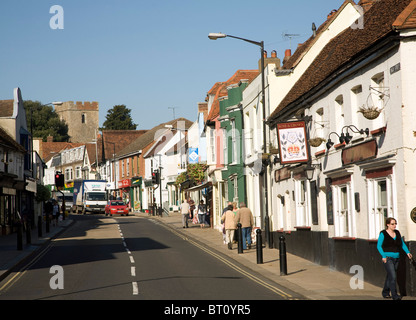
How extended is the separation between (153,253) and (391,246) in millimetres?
12982

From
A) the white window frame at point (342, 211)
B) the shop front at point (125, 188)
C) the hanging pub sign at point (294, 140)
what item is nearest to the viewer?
the white window frame at point (342, 211)

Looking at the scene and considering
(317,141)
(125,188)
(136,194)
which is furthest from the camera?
(125,188)

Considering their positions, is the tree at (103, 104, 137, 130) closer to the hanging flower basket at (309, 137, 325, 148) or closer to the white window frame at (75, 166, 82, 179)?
the white window frame at (75, 166, 82, 179)

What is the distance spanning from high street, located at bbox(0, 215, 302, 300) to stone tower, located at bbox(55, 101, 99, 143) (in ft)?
345

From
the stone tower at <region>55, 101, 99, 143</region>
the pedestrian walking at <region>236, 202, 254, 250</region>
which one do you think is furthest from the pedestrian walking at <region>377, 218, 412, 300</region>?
the stone tower at <region>55, 101, 99, 143</region>

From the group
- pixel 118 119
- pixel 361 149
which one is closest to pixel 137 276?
pixel 361 149

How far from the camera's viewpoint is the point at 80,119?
133375 mm

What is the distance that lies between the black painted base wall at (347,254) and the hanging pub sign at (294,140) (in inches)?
103

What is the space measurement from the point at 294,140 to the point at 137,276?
7.19m

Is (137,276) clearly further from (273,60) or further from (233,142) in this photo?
(233,142)

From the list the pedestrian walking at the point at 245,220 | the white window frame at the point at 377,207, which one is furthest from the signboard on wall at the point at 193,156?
the white window frame at the point at 377,207

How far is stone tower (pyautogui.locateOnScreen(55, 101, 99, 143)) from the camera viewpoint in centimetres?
13238

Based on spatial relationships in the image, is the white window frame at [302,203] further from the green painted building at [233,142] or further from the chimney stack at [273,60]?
the green painted building at [233,142]

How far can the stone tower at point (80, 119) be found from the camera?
132375 mm
